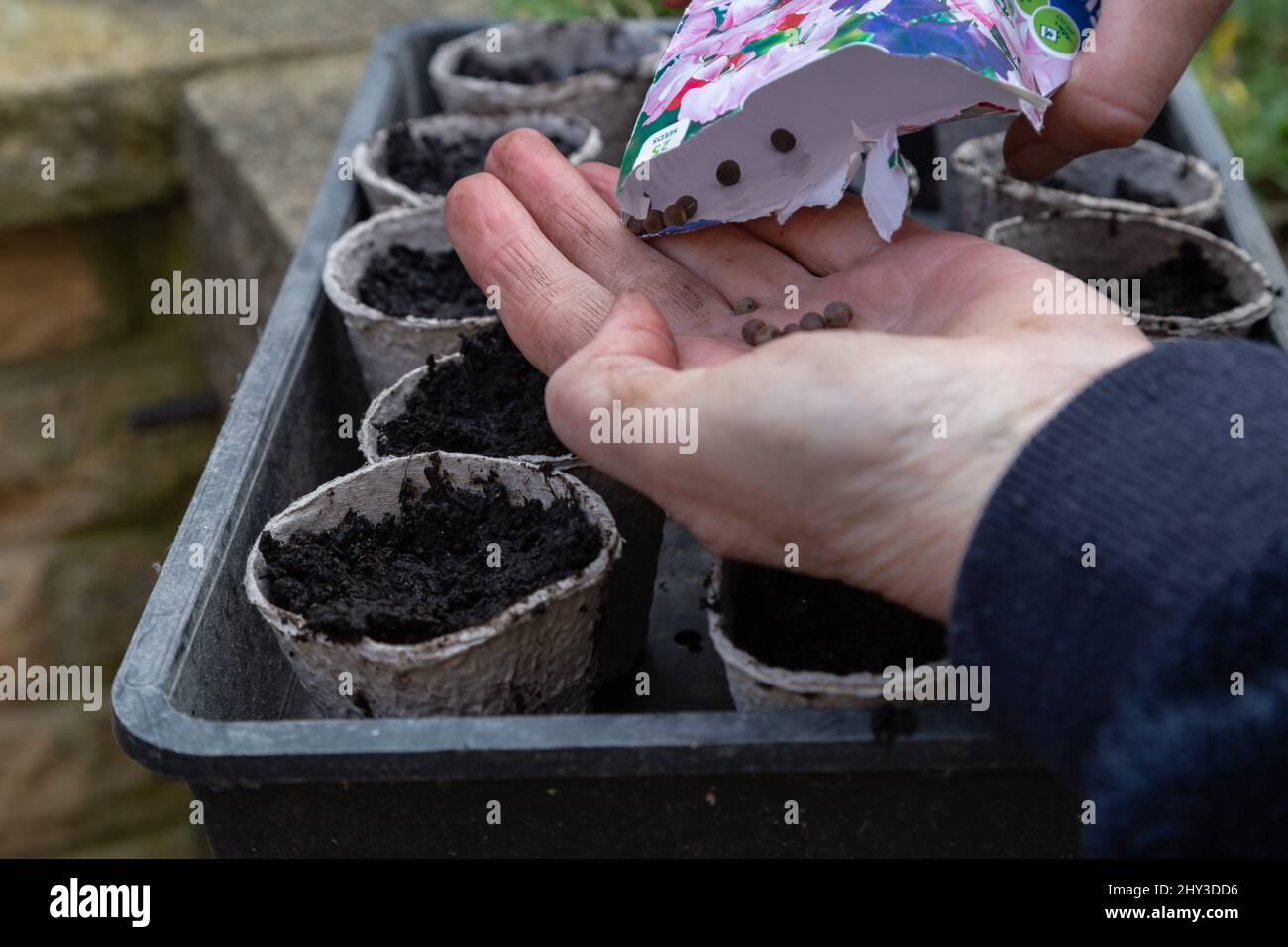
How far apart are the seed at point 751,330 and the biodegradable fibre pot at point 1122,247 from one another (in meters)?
0.41

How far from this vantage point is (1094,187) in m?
1.73

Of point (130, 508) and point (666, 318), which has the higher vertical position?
point (666, 318)

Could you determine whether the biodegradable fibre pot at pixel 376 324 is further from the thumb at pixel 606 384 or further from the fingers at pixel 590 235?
the thumb at pixel 606 384

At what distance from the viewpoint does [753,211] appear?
123cm

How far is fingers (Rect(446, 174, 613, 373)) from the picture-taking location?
1114mm

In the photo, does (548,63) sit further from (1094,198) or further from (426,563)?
(426,563)

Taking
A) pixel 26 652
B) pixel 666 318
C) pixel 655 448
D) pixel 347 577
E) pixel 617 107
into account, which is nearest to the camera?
pixel 655 448

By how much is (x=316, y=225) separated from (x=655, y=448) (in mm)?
789

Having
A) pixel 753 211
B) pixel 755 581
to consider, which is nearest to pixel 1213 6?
pixel 753 211

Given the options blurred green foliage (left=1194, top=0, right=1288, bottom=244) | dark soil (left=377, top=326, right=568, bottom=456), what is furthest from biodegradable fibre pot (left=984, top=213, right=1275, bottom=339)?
blurred green foliage (left=1194, top=0, right=1288, bottom=244)

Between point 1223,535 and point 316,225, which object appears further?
point 316,225

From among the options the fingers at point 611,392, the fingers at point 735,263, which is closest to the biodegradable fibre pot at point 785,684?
the fingers at point 611,392

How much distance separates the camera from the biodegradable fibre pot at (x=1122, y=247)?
1.39 meters

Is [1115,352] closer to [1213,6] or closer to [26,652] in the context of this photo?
[1213,6]
